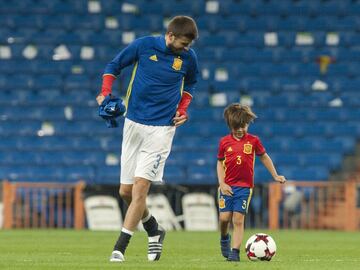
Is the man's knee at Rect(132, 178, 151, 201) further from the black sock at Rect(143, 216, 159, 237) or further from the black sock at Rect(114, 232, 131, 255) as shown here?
the black sock at Rect(143, 216, 159, 237)

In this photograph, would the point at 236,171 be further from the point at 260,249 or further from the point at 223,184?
the point at 260,249

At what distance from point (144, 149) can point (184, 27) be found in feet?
3.89

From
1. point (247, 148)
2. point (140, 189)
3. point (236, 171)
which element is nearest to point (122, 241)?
point (140, 189)

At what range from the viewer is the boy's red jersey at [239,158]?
35.6ft

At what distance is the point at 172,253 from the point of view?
12344 millimetres

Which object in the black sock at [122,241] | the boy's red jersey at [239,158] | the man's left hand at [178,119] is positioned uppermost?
the man's left hand at [178,119]

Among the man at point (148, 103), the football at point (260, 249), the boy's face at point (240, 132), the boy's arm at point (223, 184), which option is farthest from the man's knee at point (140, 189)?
the football at point (260, 249)

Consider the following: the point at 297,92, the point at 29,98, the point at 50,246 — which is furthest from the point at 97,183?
the point at 50,246

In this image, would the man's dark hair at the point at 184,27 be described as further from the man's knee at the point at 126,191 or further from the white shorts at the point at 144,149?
the man's knee at the point at 126,191

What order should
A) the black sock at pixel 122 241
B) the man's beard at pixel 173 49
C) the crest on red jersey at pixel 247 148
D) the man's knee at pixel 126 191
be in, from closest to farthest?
the black sock at pixel 122 241, the man's beard at pixel 173 49, the man's knee at pixel 126 191, the crest on red jersey at pixel 247 148

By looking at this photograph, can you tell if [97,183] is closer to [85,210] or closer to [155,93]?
[85,210]

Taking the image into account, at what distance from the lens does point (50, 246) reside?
552 inches

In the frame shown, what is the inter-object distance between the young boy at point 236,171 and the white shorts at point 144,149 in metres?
0.79

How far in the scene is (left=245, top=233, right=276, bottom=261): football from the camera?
35.2ft
